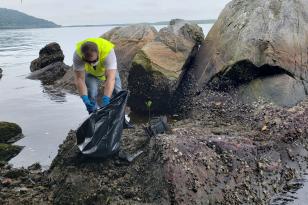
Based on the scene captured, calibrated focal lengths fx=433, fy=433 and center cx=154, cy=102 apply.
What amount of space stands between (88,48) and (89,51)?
0.05m

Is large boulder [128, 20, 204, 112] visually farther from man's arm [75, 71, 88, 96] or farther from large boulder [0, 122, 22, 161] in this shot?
man's arm [75, 71, 88, 96]

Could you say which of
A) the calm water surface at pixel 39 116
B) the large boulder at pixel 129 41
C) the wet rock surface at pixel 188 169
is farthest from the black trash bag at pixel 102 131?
the large boulder at pixel 129 41

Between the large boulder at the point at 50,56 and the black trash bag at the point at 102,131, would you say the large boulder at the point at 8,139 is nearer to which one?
the black trash bag at the point at 102,131

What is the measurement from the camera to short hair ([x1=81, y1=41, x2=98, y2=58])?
644 cm

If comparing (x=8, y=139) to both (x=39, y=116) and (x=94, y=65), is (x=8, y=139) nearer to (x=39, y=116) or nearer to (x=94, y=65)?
(x=39, y=116)

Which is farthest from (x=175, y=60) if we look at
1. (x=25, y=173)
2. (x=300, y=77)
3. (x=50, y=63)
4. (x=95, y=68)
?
(x=50, y=63)

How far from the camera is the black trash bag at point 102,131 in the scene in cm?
636

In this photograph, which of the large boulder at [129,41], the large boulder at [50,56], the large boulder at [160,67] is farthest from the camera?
the large boulder at [50,56]

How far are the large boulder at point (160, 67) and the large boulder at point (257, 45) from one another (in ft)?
1.70

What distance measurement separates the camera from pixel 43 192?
21.9ft

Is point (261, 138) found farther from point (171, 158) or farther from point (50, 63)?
point (50, 63)

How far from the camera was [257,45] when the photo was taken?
10.4 metres

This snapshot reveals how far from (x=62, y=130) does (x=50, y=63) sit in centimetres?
1182

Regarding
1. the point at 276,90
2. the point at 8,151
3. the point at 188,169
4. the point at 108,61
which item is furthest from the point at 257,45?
the point at 8,151
